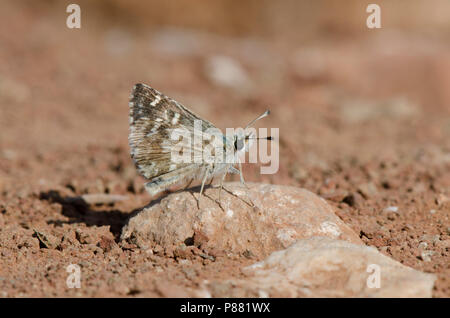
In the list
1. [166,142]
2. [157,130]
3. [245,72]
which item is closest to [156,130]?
[157,130]

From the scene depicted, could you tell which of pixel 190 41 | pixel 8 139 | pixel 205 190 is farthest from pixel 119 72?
pixel 205 190

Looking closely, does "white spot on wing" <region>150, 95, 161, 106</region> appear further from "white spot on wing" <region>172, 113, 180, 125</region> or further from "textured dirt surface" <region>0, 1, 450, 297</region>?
"textured dirt surface" <region>0, 1, 450, 297</region>

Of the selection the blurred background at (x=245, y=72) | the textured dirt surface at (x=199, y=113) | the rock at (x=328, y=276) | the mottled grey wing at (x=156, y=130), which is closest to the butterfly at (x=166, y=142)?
the mottled grey wing at (x=156, y=130)

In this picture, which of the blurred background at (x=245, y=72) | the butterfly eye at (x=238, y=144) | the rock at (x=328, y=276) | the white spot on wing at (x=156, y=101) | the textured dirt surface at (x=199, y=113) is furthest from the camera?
the blurred background at (x=245, y=72)

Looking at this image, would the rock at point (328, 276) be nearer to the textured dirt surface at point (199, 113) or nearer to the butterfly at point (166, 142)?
the textured dirt surface at point (199, 113)

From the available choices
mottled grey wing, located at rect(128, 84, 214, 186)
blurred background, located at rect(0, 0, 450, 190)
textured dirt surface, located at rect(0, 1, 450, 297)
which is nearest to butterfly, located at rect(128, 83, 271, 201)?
mottled grey wing, located at rect(128, 84, 214, 186)
